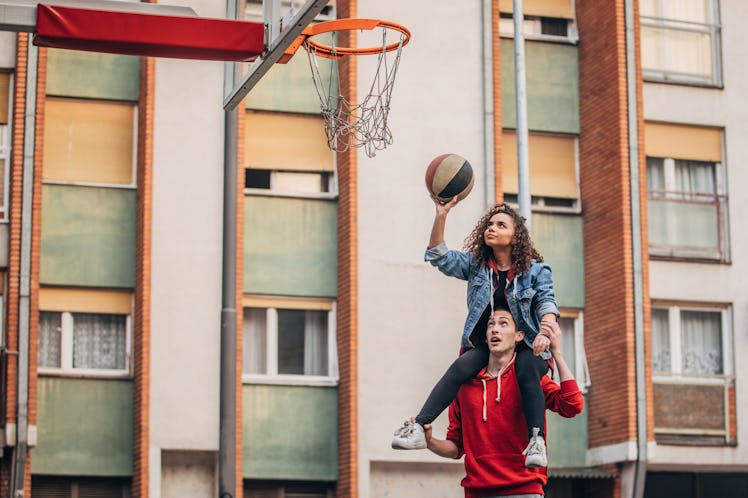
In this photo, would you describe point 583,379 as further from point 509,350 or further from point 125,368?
point 509,350

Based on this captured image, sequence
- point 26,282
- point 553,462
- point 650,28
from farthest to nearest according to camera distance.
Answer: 1. point 650,28
2. point 553,462
3. point 26,282

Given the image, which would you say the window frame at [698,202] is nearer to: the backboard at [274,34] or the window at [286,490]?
the window at [286,490]

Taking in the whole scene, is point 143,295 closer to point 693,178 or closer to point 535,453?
point 693,178

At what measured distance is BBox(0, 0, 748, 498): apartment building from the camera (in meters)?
30.1

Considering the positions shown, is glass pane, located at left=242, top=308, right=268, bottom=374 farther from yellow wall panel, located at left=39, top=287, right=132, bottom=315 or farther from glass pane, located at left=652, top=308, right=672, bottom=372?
glass pane, located at left=652, top=308, right=672, bottom=372

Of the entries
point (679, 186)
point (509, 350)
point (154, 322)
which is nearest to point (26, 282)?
point (154, 322)

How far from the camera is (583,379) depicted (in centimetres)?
3319

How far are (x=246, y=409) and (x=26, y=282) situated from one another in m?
4.43

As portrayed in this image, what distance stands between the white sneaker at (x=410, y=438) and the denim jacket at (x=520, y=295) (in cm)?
76

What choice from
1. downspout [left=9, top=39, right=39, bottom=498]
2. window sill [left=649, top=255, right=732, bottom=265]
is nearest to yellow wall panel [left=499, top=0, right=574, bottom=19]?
window sill [left=649, top=255, right=732, bottom=265]

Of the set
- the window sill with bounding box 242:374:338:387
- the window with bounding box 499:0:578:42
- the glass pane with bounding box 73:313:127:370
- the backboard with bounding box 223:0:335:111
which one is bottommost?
the window sill with bounding box 242:374:338:387

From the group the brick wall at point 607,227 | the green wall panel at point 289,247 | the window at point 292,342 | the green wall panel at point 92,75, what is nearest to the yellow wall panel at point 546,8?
the brick wall at point 607,227

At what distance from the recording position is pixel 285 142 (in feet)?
105

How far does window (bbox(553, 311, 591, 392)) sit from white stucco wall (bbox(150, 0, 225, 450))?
714 centimetres
